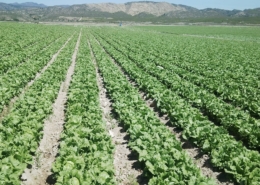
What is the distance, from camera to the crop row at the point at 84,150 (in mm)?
5918

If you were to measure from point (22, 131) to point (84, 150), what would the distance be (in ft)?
6.86

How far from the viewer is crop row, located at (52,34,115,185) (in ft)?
19.4

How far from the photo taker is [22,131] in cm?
796

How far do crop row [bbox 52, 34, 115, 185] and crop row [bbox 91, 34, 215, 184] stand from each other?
0.95m

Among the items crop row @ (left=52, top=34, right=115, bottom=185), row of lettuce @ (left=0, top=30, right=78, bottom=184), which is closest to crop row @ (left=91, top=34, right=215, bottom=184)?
crop row @ (left=52, top=34, right=115, bottom=185)

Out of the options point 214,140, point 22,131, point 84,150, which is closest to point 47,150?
point 22,131

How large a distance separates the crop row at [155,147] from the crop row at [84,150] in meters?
0.95

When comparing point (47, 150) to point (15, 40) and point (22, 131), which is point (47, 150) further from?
point (15, 40)

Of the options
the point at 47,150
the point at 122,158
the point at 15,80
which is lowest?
the point at 122,158

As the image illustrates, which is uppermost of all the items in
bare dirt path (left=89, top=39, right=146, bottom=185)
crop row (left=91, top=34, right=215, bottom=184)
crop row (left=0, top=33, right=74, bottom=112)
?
crop row (left=0, top=33, right=74, bottom=112)

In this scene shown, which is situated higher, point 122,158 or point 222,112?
point 222,112

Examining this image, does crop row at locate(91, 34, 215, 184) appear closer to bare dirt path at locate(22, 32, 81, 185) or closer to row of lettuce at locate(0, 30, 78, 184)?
bare dirt path at locate(22, 32, 81, 185)

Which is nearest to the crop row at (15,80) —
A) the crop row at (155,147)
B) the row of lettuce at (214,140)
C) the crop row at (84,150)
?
the crop row at (84,150)

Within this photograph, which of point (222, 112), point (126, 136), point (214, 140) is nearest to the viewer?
point (214, 140)
